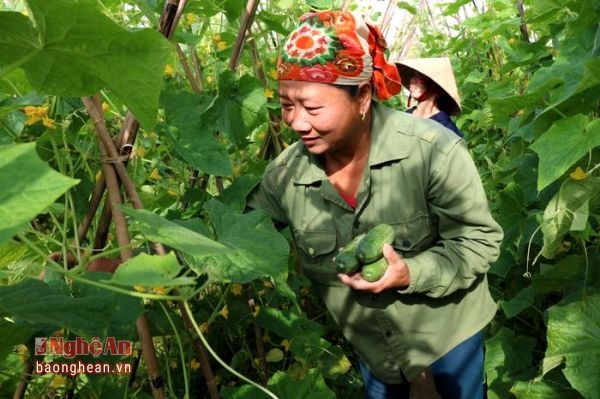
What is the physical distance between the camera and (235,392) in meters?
1.82

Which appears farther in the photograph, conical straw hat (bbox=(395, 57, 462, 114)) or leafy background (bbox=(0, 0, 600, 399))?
conical straw hat (bbox=(395, 57, 462, 114))

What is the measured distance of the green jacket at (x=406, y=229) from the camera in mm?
1854

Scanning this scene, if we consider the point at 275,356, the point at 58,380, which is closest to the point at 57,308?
the point at 58,380

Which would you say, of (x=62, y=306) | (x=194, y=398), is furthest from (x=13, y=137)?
(x=194, y=398)

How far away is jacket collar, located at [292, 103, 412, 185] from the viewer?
1876 mm

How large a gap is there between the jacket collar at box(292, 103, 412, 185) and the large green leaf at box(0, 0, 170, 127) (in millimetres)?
953

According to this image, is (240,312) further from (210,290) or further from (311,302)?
(311,302)

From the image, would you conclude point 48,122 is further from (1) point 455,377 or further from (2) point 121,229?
(1) point 455,377

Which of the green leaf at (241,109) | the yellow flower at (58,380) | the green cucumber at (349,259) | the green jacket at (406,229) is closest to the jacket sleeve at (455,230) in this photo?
the green jacket at (406,229)

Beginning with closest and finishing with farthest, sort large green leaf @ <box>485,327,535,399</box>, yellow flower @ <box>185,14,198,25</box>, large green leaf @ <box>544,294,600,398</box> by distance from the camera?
large green leaf @ <box>544,294,600,398</box>
yellow flower @ <box>185,14,198,25</box>
large green leaf @ <box>485,327,535,399</box>

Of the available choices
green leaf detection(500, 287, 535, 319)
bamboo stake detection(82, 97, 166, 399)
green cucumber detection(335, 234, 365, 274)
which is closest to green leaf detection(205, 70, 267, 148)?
green cucumber detection(335, 234, 365, 274)

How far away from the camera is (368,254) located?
1731mm

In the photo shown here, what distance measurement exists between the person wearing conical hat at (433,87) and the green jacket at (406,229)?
1.64 m

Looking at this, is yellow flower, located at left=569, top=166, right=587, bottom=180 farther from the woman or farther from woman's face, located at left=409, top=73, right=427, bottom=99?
woman's face, located at left=409, top=73, right=427, bottom=99
